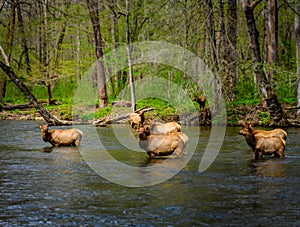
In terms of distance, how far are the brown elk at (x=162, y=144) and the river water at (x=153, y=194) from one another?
1.37 ft

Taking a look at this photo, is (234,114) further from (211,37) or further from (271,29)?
(271,29)

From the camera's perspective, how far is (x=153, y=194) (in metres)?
9.41

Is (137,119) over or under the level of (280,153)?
over

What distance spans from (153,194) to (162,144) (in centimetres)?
415

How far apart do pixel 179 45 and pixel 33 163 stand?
12.4 m

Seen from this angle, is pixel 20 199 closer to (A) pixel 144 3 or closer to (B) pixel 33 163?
(B) pixel 33 163

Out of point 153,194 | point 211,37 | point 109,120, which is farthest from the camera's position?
point 109,120

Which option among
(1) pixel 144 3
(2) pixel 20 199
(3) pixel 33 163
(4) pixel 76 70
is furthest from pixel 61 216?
(4) pixel 76 70

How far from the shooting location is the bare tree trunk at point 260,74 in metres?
20.1

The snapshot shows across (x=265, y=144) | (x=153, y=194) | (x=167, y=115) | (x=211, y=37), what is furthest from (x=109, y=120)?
(x=153, y=194)

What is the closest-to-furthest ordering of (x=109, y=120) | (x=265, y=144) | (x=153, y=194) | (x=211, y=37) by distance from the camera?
(x=153, y=194) < (x=265, y=144) < (x=211, y=37) < (x=109, y=120)

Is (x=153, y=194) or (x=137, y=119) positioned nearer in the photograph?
(x=153, y=194)

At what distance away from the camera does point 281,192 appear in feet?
30.9

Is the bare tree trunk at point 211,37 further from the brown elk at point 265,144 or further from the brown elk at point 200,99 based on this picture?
the brown elk at point 265,144
